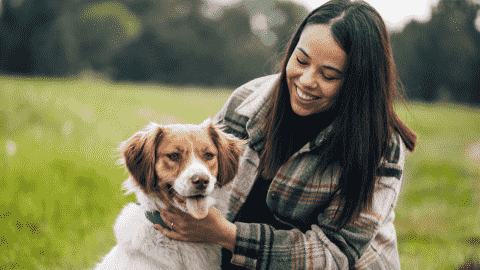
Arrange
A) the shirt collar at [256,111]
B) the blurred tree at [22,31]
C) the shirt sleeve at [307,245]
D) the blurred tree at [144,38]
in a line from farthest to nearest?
1. the blurred tree at [144,38]
2. the blurred tree at [22,31]
3. the shirt collar at [256,111]
4. the shirt sleeve at [307,245]

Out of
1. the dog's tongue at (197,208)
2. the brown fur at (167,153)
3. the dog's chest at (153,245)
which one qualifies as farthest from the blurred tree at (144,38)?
the dog's tongue at (197,208)

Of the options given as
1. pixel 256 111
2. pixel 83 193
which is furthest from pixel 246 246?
pixel 83 193

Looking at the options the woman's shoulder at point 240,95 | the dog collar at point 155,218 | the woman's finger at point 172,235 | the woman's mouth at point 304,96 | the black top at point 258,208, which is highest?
the woman's mouth at point 304,96

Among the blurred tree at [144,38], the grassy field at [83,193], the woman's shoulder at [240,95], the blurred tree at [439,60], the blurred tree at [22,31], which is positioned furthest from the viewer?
the blurred tree at [144,38]

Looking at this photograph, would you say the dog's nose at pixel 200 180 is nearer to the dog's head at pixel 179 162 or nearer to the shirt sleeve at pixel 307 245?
the dog's head at pixel 179 162

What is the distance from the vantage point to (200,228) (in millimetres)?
2039

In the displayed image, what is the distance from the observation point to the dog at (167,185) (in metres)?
2.00

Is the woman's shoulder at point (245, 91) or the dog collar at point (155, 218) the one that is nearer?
the dog collar at point (155, 218)

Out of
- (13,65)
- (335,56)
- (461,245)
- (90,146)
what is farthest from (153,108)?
(13,65)

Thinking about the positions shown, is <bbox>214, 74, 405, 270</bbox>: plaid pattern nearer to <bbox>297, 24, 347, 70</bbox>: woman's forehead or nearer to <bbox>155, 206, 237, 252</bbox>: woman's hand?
<bbox>155, 206, 237, 252</bbox>: woman's hand

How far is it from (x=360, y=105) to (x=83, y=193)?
378 cm

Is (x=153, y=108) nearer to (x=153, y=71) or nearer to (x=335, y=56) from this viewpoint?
(x=335, y=56)

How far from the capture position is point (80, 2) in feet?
79.2

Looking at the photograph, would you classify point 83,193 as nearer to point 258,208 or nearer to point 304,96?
point 258,208
